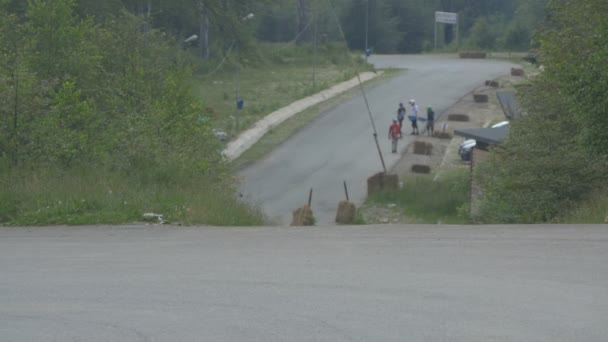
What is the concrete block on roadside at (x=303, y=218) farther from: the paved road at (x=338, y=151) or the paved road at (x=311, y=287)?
the paved road at (x=311, y=287)

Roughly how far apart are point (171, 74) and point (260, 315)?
802 inches

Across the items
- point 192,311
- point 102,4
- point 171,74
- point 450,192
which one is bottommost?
point 450,192

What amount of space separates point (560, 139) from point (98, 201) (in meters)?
11.6

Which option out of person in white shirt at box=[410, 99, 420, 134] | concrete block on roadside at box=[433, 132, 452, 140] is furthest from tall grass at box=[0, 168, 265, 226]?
concrete block on roadside at box=[433, 132, 452, 140]

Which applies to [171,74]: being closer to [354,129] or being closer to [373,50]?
[354,129]

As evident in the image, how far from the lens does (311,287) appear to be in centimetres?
905

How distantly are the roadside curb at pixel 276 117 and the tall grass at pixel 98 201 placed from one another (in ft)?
65.2

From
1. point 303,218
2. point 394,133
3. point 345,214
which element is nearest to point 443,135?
point 394,133

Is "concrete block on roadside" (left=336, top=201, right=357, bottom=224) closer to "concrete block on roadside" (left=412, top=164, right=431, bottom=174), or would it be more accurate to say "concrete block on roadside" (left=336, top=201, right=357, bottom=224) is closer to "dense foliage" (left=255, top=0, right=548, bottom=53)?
A: "concrete block on roadside" (left=412, top=164, right=431, bottom=174)

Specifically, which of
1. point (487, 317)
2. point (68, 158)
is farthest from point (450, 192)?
point (487, 317)

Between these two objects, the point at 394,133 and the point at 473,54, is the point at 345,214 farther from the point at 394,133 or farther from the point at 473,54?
the point at 473,54

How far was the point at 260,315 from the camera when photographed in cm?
793

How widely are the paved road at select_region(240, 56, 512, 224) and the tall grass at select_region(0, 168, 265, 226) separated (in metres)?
5.47

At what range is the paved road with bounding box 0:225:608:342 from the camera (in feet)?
24.4
